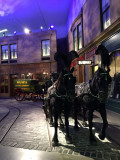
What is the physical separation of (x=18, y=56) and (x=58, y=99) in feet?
65.4

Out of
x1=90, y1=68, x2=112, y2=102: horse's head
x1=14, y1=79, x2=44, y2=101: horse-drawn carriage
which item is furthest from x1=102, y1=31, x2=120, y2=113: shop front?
x1=14, y1=79, x2=44, y2=101: horse-drawn carriage

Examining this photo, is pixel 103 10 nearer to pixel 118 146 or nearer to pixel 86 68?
pixel 86 68

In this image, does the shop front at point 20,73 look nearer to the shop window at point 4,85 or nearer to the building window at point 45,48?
the shop window at point 4,85

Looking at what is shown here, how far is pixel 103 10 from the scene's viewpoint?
9.91 metres

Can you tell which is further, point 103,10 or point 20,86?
point 20,86

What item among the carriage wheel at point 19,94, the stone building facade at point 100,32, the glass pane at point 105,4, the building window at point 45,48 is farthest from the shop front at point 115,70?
the building window at point 45,48

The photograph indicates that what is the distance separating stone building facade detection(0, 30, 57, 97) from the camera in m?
21.0

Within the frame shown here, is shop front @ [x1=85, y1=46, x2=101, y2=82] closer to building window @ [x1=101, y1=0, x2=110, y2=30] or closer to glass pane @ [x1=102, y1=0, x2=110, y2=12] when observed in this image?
building window @ [x1=101, y1=0, x2=110, y2=30]

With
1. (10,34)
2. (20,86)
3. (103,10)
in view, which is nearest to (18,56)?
(10,34)

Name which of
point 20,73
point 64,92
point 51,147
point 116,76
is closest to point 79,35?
point 116,76

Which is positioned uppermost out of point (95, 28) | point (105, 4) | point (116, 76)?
point (105, 4)

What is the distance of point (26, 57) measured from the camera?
21891 millimetres

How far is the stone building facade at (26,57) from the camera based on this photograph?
21047mm

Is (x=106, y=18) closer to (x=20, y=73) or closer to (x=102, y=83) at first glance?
(x=102, y=83)
